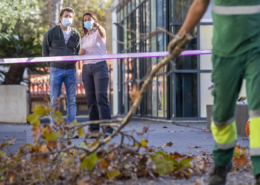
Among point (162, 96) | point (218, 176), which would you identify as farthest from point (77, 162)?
point (162, 96)

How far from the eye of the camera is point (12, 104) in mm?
13469

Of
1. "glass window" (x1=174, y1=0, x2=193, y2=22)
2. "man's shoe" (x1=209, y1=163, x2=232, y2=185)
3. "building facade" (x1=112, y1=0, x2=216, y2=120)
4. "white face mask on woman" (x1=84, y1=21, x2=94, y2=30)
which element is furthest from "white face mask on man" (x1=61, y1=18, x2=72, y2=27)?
"glass window" (x1=174, y1=0, x2=193, y2=22)

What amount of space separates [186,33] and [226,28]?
0.27 metres

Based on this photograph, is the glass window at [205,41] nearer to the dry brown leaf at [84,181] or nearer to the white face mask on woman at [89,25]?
the white face mask on woman at [89,25]

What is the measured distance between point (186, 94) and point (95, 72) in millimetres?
7228

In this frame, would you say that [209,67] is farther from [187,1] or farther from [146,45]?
[146,45]

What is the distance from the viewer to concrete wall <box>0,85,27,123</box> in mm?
13375

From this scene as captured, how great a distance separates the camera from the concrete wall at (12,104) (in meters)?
13.4

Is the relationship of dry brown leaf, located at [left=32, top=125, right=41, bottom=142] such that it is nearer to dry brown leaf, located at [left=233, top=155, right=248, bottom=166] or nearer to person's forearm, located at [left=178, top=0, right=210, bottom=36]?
person's forearm, located at [left=178, top=0, right=210, bottom=36]

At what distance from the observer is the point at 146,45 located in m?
16.7

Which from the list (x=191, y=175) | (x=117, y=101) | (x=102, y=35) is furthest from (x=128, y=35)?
(x=191, y=175)

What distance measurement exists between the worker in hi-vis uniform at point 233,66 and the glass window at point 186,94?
10.3 m

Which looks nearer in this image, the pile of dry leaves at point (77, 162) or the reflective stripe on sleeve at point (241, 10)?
the reflective stripe on sleeve at point (241, 10)

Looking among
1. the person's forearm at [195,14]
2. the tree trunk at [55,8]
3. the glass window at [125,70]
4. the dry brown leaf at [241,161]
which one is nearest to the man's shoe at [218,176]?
the dry brown leaf at [241,161]
